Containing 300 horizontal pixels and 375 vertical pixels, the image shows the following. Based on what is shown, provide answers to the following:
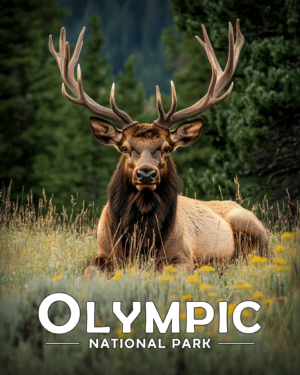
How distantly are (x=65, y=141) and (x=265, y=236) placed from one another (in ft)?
50.4

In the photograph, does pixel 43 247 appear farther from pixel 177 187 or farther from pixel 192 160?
Answer: pixel 192 160

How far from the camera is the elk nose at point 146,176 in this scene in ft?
13.4

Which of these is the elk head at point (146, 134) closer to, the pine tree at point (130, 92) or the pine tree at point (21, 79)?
the pine tree at point (21, 79)

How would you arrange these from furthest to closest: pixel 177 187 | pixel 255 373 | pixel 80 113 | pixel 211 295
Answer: pixel 80 113 → pixel 177 187 → pixel 211 295 → pixel 255 373

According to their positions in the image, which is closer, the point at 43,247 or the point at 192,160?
the point at 43,247

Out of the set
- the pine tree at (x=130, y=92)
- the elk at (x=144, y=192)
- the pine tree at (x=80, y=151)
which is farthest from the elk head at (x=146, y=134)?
the pine tree at (x=130, y=92)

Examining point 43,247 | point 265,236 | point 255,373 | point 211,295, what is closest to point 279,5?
point 265,236

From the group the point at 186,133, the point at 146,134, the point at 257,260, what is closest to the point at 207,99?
the point at 186,133

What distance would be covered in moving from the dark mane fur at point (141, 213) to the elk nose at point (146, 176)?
38 cm

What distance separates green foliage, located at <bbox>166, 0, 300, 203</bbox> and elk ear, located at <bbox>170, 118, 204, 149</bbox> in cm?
501

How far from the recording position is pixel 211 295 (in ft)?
9.98

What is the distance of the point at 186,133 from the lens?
16.6 ft

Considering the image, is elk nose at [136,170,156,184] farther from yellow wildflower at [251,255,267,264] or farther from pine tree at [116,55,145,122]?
pine tree at [116,55,145,122]

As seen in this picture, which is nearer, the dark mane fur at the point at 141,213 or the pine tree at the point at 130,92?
the dark mane fur at the point at 141,213
